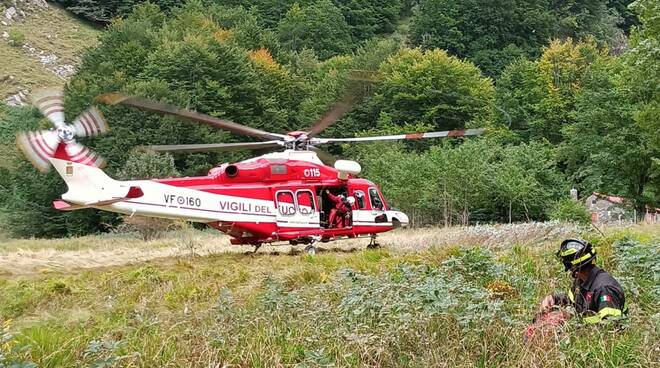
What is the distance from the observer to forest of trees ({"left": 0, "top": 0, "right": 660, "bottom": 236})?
3419 centimetres

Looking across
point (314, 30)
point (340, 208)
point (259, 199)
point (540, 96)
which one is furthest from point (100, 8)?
point (259, 199)

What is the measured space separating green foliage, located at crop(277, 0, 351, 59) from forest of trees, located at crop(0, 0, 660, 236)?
0.17 metres

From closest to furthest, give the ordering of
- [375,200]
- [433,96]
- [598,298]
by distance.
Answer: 1. [598,298]
2. [375,200]
3. [433,96]

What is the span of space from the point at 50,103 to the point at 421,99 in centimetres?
4586

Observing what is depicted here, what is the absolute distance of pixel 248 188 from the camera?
15.7m

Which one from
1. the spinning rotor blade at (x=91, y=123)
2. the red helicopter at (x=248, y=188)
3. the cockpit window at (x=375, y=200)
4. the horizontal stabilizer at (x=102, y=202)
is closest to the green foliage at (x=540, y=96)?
the cockpit window at (x=375, y=200)

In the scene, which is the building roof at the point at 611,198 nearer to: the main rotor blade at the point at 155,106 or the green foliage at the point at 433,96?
the green foliage at the point at 433,96

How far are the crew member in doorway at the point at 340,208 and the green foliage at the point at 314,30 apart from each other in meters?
66.4

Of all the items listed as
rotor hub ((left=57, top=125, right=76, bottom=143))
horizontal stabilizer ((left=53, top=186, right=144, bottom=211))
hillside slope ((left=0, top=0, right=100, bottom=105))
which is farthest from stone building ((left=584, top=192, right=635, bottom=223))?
hillside slope ((left=0, top=0, right=100, bottom=105))

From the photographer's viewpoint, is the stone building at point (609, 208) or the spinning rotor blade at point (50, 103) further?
the stone building at point (609, 208)

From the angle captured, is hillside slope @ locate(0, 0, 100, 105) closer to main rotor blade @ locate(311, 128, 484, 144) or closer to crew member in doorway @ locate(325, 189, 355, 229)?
crew member in doorway @ locate(325, 189, 355, 229)

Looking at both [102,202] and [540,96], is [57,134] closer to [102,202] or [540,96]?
[102,202]

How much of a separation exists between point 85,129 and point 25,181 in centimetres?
3663

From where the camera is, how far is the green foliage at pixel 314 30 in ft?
270
